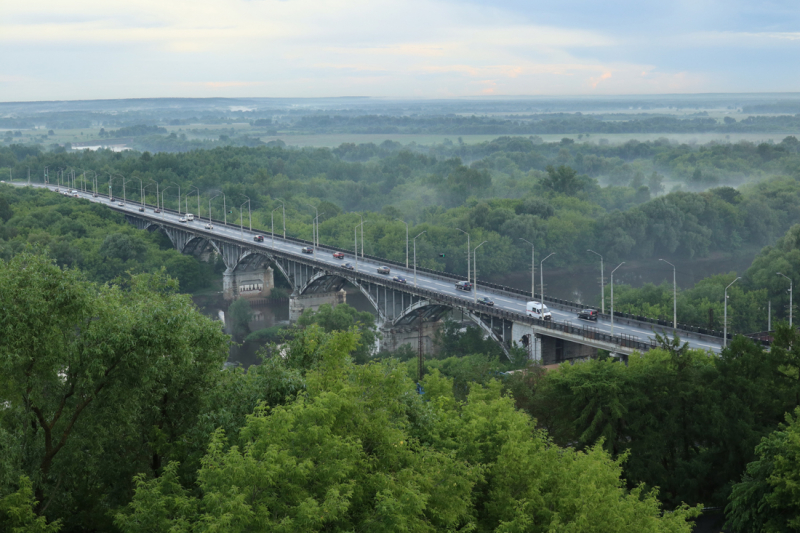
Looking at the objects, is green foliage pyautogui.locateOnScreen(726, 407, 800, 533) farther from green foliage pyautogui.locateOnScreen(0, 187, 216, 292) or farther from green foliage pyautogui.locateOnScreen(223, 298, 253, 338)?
green foliage pyautogui.locateOnScreen(0, 187, 216, 292)

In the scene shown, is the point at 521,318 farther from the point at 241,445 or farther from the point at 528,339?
the point at 241,445

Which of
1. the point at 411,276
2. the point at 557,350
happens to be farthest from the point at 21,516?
the point at 411,276

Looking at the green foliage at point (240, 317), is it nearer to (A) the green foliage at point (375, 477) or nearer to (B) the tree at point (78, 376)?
(A) the green foliage at point (375, 477)

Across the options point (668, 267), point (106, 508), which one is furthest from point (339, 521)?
point (668, 267)

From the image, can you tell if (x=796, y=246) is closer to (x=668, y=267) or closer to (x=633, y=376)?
(x=668, y=267)

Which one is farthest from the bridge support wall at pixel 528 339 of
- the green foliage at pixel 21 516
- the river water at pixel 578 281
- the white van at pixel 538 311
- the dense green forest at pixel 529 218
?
the green foliage at pixel 21 516

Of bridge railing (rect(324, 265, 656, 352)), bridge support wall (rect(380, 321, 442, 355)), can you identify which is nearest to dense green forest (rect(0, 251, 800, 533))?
bridge railing (rect(324, 265, 656, 352))
